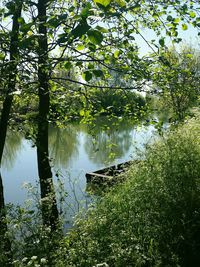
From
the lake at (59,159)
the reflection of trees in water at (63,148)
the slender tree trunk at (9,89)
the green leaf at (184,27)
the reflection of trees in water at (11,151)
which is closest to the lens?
the slender tree trunk at (9,89)

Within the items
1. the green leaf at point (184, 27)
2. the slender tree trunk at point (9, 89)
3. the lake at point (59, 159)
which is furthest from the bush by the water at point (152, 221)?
the lake at point (59, 159)

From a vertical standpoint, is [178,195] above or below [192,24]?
below

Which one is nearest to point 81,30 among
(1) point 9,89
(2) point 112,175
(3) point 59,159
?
(1) point 9,89

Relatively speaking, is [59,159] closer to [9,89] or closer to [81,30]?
[9,89]

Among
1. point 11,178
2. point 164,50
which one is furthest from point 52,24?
point 11,178

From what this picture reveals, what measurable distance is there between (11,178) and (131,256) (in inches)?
622

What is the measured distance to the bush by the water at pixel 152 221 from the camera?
376 cm

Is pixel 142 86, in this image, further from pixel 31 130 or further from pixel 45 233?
pixel 45 233

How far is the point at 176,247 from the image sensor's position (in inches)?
165

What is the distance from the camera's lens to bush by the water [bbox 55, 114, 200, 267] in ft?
12.3

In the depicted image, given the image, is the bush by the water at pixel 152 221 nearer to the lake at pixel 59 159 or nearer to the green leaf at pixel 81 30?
the green leaf at pixel 81 30

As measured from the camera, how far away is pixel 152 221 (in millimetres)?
4379

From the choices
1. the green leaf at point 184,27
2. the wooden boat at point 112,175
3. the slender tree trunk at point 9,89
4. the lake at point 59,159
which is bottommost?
the lake at point 59,159

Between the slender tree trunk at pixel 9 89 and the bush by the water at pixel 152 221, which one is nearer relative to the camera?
the slender tree trunk at pixel 9 89
